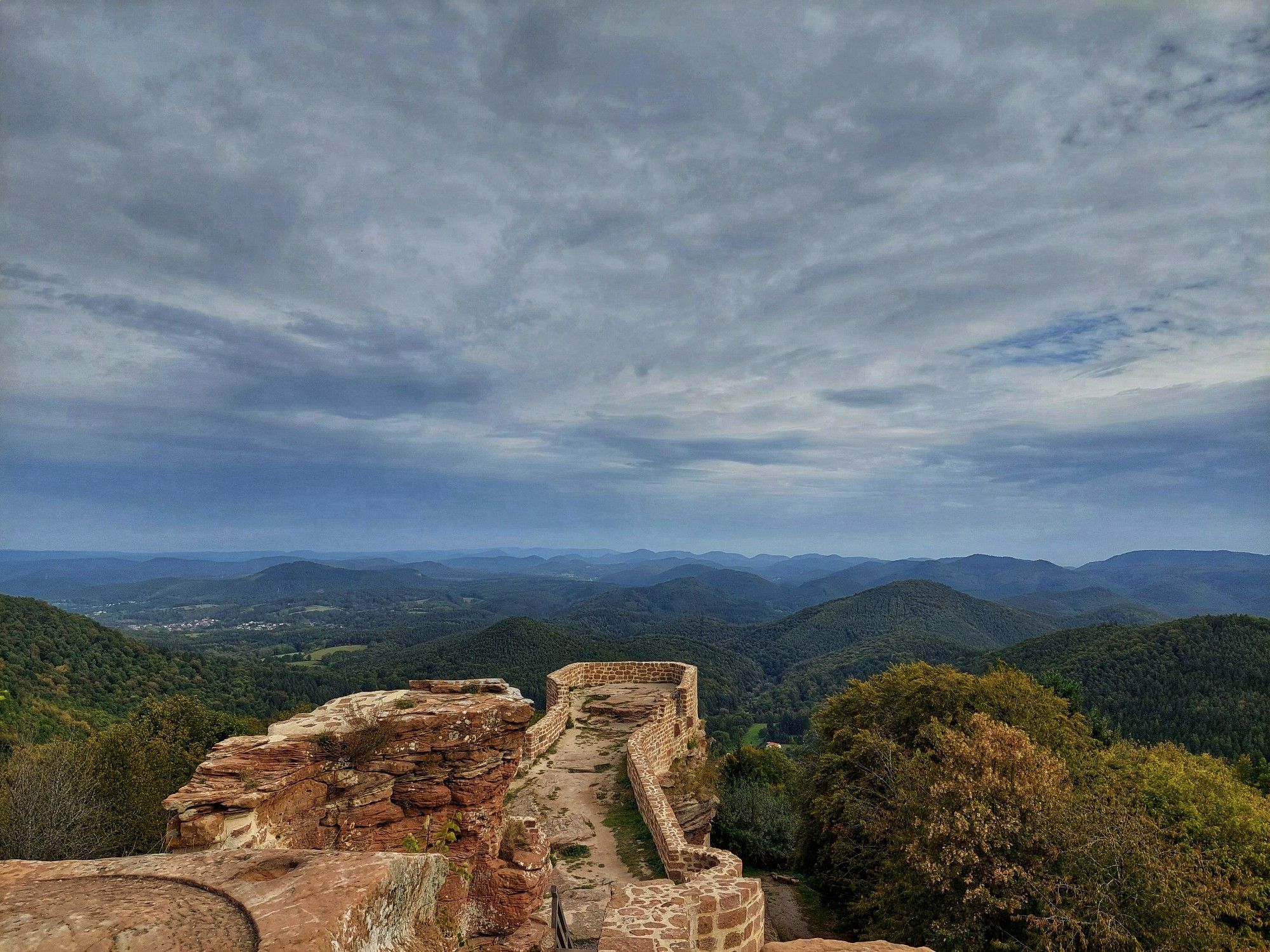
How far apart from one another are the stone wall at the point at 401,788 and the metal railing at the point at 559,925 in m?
0.50

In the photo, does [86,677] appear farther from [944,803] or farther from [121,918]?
[944,803]

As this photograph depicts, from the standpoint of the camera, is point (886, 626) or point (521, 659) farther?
point (886, 626)

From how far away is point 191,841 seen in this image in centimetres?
661

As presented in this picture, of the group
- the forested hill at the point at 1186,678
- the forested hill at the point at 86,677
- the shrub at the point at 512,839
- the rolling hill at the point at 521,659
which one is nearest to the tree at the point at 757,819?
the shrub at the point at 512,839

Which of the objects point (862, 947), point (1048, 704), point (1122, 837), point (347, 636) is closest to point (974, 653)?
point (1048, 704)

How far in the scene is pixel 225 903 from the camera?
13.2 feet

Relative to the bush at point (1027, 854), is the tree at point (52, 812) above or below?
below

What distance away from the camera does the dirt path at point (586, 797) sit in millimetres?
11289

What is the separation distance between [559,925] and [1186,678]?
79.2 meters

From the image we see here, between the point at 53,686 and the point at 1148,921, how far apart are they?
214 feet

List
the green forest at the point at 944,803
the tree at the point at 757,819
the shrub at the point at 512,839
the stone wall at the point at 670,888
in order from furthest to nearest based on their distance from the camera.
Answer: the tree at the point at 757,819, the green forest at the point at 944,803, the shrub at the point at 512,839, the stone wall at the point at 670,888

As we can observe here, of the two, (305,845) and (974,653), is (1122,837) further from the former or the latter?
(974,653)

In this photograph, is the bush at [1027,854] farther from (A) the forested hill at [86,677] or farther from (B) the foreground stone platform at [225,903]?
(A) the forested hill at [86,677]

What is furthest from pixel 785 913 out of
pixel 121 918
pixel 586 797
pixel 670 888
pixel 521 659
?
pixel 521 659
